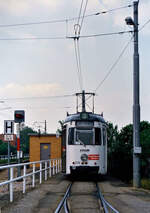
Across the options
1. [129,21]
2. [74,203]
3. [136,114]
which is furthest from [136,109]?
[74,203]

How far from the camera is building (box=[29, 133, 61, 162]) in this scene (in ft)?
133

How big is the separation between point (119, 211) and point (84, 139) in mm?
9008

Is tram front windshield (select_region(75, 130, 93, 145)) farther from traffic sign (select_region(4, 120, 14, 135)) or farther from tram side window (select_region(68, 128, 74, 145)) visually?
traffic sign (select_region(4, 120, 14, 135))

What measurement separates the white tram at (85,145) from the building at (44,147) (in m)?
22.0

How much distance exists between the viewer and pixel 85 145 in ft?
59.0

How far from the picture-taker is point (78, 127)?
18219 millimetres

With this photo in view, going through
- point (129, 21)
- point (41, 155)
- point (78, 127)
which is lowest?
point (41, 155)

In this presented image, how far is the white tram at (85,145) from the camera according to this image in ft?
58.7

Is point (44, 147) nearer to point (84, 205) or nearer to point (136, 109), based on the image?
point (136, 109)

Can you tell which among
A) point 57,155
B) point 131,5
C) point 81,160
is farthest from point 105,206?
point 57,155

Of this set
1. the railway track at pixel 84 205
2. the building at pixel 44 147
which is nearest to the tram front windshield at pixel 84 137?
the railway track at pixel 84 205

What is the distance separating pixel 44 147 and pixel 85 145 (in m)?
23.6

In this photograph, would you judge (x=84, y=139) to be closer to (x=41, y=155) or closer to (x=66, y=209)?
(x=66, y=209)

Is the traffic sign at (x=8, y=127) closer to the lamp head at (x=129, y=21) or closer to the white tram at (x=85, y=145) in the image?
the white tram at (x=85, y=145)
